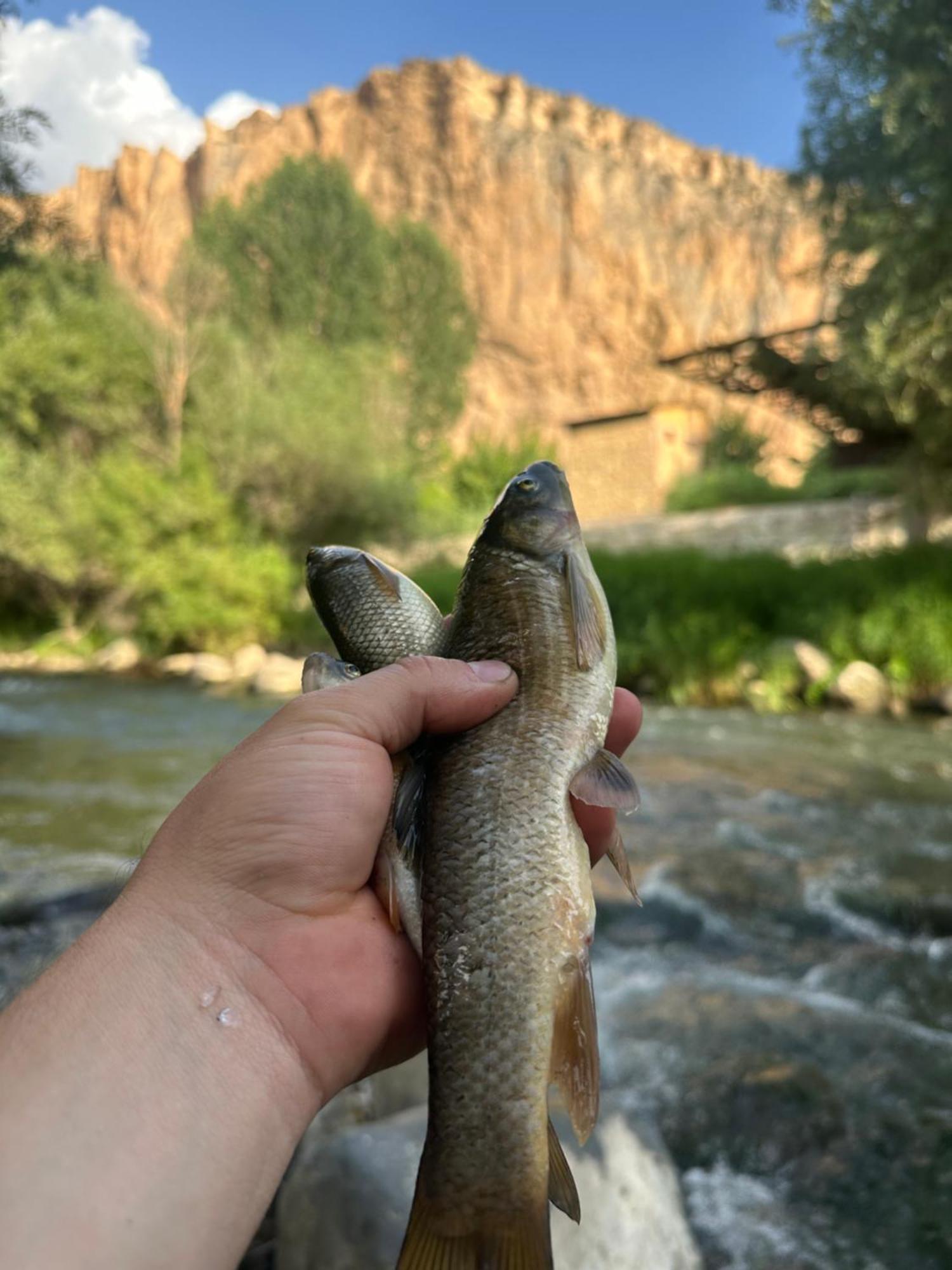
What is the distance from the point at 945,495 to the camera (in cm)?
1631

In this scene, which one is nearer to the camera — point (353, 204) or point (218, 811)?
point (218, 811)

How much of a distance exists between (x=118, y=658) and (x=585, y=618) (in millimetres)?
A: 22121

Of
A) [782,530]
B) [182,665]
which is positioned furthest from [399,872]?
[782,530]

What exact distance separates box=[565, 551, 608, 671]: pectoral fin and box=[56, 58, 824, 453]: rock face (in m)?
57.6

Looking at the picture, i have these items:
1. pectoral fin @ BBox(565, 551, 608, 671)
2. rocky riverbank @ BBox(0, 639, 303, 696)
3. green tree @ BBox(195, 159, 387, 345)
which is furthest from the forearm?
green tree @ BBox(195, 159, 387, 345)

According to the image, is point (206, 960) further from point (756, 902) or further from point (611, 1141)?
point (756, 902)

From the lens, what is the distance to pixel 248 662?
20219 mm

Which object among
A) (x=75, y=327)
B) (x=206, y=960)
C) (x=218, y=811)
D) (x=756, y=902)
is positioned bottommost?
(x=756, y=902)

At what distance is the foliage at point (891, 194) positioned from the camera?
33.4 ft

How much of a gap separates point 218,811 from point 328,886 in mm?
248

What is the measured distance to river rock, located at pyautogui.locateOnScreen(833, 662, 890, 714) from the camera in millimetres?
14000

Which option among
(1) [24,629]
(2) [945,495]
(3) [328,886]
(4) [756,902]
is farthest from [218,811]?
(1) [24,629]

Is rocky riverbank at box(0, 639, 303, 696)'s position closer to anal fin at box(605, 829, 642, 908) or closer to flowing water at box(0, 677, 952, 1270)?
flowing water at box(0, 677, 952, 1270)

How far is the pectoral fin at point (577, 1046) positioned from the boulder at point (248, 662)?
1844 cm
